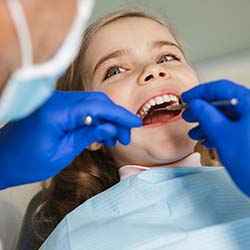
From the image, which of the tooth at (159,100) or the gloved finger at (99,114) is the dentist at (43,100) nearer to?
the gloved finger at (99,114)

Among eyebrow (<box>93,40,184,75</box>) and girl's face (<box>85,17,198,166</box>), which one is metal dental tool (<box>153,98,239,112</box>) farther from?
eyebrow (<box>93,40,184,75</box>)

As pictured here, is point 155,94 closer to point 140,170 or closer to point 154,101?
point 154,101

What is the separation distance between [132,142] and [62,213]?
37 centimetres

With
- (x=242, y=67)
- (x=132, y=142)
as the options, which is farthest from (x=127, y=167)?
(x=242, y=67)

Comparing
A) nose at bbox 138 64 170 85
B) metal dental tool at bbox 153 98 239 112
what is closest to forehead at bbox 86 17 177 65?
nose at bbox 138 64 170 85

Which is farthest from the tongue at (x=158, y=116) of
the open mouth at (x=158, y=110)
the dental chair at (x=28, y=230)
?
the dental chair at (x=28, y=230)

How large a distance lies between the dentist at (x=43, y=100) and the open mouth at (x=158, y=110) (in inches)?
5.6

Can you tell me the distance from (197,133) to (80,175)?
48cm

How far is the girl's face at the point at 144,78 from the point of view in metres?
1.26

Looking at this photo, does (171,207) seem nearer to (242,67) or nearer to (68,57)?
(68,57)

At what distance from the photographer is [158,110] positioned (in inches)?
51.8

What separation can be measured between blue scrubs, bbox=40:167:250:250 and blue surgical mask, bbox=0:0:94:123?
1.51 ft

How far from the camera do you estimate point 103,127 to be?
1072mm

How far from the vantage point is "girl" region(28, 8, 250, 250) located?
1.13 meters
